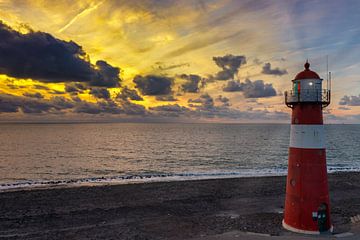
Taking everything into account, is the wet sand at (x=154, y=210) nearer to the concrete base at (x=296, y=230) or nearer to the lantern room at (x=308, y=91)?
the concrete base at (x=296, y=230)

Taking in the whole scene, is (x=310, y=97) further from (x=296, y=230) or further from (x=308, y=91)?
(x=296, y=230)

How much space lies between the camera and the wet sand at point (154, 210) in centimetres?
1623

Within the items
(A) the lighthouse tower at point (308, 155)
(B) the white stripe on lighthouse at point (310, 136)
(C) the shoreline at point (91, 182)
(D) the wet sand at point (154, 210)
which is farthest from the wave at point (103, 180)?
(B) the white stripe on lighthouse at point (310, 136)

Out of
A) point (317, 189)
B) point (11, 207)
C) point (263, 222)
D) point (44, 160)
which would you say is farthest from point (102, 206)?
point (44, 160)

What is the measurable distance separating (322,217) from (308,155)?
9.35 ft

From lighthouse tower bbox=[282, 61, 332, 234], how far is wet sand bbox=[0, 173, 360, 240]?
1502 millimetres

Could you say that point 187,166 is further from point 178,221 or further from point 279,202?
point 178,221

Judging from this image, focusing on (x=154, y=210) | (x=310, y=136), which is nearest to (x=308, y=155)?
(x=310, y=136)

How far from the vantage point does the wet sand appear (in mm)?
16234

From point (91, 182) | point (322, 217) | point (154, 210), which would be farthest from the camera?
point (91, 182)

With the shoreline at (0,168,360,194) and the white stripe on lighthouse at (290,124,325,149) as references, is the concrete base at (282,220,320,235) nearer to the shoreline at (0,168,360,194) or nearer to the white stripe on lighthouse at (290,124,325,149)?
the white stripe on lighthouse at (290,124,325,149)

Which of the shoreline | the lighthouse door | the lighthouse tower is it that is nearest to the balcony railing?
the lighthouse tower

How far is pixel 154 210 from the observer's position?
20.5 meters

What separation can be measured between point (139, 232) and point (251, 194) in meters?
11.5
